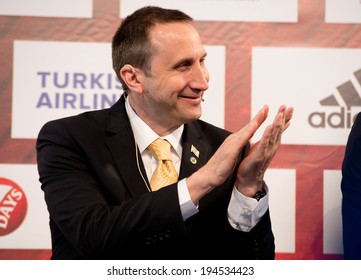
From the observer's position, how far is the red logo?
7.40 feet

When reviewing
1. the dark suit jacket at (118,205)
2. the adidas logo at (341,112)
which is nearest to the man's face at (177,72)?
the dark suit jacket at (118,205)

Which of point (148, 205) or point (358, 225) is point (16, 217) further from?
point (358, 225)

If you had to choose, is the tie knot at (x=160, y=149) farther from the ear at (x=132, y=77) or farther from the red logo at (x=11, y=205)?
the red logo at (x=11, y=205)

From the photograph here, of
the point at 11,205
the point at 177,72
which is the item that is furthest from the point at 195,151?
the point at 11,205

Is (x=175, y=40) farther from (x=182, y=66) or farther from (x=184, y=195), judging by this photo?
(x=184, y=195)

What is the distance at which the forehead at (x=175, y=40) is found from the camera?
1825 mm

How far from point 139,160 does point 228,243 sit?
0.37 metres

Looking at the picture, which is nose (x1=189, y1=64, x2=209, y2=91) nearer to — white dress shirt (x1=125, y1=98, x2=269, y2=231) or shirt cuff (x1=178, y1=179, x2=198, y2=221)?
white dress shirt (x1=125, y1=98, x2=269, y2=231)

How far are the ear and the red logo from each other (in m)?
0.66

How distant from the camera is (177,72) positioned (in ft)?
6.05

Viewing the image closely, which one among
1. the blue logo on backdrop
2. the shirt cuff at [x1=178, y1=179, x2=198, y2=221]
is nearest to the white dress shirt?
the shirt cuff at [x1=178, y1=179, x2=198, y2=221]

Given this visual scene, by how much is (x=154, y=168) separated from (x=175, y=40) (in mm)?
397
